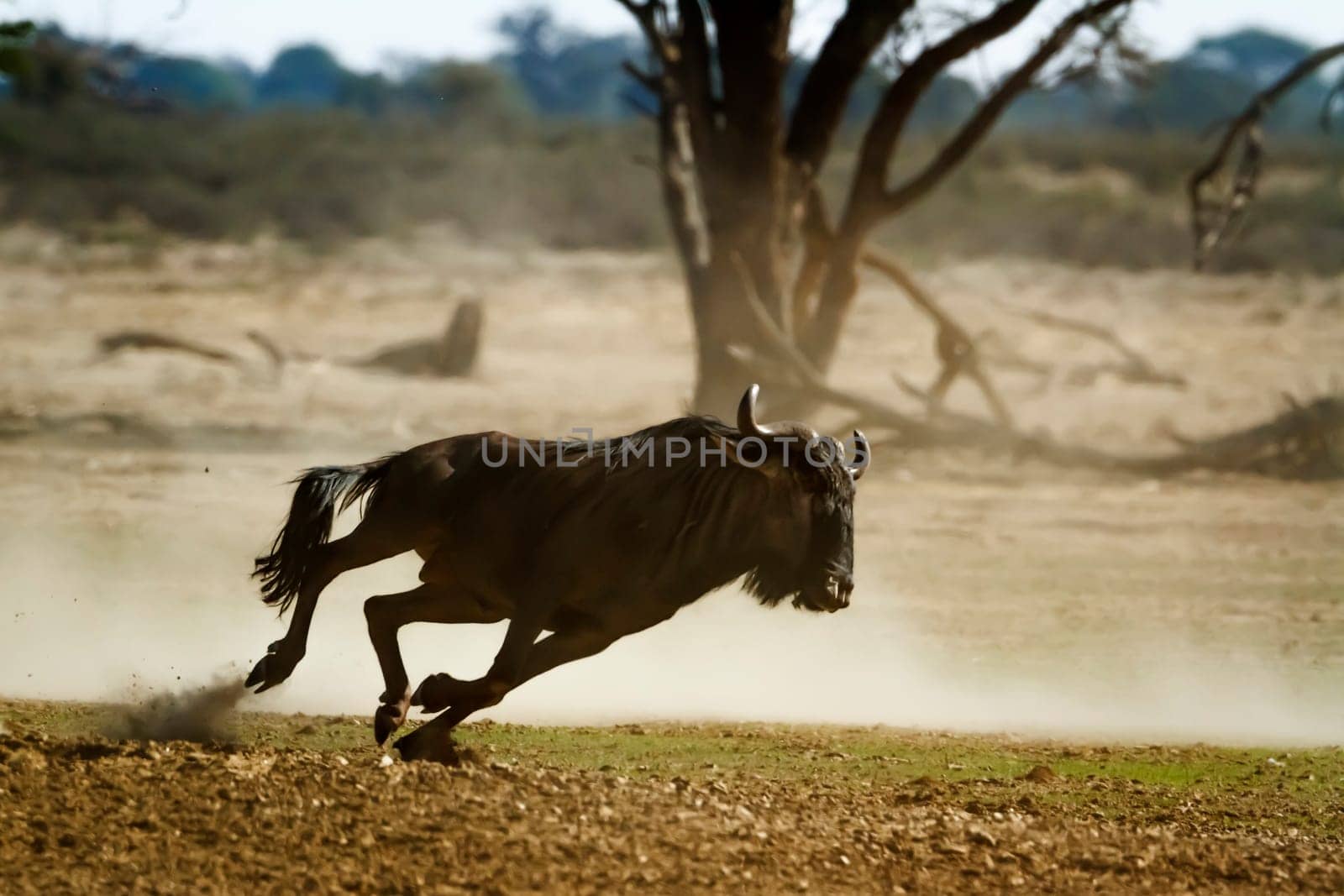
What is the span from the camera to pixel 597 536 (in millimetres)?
6812

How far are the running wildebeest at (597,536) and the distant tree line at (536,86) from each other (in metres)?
2.81

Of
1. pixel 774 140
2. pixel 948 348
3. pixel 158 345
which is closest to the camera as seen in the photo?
pixel 774 140

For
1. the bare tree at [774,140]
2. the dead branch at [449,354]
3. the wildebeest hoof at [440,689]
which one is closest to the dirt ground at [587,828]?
the wildebeest hoof at [440,689]

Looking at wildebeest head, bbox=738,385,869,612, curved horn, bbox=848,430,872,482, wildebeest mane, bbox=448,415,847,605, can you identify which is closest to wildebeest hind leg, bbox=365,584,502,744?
wildebeest mane, bbox=448,415,847,605

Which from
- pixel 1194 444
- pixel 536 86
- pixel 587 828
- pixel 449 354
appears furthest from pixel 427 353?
pixel 536 86

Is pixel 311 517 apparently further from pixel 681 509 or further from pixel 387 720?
pixel 681 509

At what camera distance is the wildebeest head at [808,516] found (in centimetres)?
668

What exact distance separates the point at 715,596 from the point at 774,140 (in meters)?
5.38

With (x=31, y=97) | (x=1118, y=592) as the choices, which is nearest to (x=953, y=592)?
(x=1118, y=592)

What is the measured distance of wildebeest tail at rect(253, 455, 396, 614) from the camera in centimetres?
728

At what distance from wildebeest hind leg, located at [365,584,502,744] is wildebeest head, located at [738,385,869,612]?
1.20 m

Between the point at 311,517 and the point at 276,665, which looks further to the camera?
the point at 311,517

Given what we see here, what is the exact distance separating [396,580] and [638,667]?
6.99ft

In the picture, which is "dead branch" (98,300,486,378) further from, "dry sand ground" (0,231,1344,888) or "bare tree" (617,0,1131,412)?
"bare tree" (617,0,1131,412)
